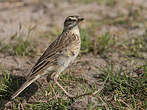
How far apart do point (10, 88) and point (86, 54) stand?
2082 mm

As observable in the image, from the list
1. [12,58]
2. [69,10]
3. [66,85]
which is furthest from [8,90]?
[69,10]

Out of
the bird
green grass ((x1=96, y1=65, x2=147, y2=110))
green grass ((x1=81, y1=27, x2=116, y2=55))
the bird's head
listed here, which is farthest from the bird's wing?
green grass ((x1=81, y1=27, x2=116, y2=55))

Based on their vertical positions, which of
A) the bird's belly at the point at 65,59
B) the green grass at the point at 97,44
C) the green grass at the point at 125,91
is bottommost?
the green grass at the point at 125,91

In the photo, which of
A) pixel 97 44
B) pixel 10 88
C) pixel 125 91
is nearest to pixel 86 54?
pixel 97 44

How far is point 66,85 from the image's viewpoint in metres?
5.24

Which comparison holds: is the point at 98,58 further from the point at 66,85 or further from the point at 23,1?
the point at 23,1

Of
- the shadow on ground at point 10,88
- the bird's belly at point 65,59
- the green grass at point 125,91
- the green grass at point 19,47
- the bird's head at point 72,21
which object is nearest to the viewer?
the green grass at point 125,91

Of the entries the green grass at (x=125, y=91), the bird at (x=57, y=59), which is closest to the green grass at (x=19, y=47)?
the bird at (x=57, y=59)

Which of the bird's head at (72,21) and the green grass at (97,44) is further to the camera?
the green grass at (97,44)

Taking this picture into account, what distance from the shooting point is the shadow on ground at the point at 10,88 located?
16.2 ft

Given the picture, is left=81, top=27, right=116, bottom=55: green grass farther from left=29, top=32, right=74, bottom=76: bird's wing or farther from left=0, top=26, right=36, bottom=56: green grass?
left=29, top=32, right=74, bottom=76: bird's wing

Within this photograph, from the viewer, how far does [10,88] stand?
5.02 meters

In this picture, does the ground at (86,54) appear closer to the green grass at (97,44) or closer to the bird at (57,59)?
the green grass at (97,44)

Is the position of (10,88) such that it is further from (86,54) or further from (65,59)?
(86,54)
